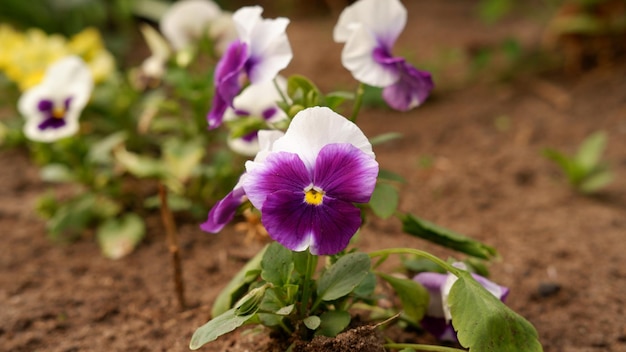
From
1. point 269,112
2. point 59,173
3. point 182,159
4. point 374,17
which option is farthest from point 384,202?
point 59,173

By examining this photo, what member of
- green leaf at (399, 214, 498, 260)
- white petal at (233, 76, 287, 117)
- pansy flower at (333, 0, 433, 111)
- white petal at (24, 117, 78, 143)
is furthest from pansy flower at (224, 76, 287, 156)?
white petal at (24, 117, 78, 143)

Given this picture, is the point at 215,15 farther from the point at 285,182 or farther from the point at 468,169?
the point at 285,182

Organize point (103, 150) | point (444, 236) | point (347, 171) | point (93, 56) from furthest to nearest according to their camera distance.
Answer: point (93, 56) < point (103, 150) < point (444, 236) < point (347, 171)

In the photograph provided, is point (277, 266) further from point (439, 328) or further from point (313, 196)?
point (439, 328)

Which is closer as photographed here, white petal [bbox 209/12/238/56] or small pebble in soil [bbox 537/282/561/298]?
small pebble in soil [bbox 537/282/561/298]

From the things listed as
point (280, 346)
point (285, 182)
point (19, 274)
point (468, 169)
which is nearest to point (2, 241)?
point (19, 274)

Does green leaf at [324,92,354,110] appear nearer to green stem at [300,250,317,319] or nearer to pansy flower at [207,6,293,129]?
pansy flower at [207,6,293,129]
